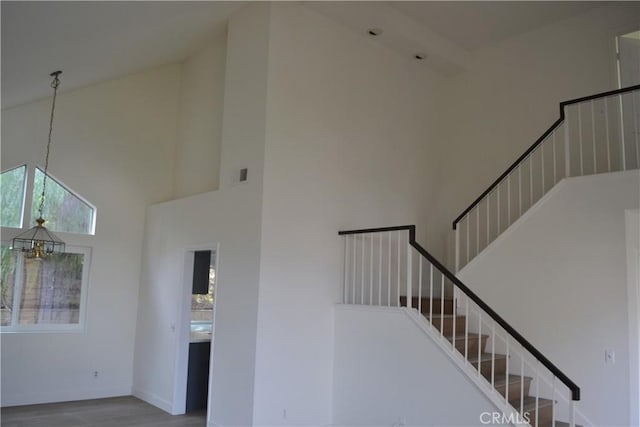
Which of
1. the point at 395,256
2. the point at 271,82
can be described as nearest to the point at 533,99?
the point at 395,256

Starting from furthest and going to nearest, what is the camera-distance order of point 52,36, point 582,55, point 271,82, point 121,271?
point 121,271 → point 582,55 → point 271,82 → point 52,36

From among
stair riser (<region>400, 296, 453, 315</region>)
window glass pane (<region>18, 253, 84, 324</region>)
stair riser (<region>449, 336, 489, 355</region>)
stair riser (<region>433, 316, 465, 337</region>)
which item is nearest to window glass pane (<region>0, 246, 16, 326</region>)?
window glass pane (<region>18, 253, 84, 324</region>)

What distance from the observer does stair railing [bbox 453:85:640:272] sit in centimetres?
580

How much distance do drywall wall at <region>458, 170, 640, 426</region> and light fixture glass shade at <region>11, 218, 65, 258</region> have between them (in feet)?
16.4

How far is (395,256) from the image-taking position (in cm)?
641

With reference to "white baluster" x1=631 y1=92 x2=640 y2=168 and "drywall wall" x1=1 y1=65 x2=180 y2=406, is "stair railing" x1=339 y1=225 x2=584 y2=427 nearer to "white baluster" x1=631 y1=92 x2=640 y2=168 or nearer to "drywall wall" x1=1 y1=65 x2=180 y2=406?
"white baluster" x1=631 y1=92 x2=640 y2=168

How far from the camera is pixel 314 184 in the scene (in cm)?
572

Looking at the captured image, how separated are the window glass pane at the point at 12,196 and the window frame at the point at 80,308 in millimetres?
313

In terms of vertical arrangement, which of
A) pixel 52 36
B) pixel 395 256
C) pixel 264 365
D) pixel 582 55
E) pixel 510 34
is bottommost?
pixel 264 365

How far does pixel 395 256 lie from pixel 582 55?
3.35 m

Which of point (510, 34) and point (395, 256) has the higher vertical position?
point (510, 34)

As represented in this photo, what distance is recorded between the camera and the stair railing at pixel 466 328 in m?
4.41

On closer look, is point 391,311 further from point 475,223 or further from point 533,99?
point 533,99

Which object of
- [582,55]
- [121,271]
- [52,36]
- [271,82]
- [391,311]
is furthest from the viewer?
[121,271]
